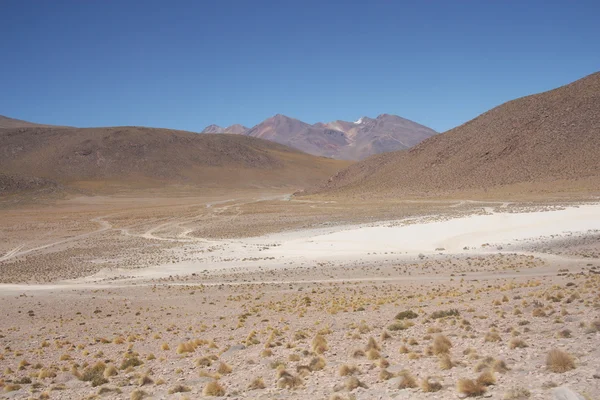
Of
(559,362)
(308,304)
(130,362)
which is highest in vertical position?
(559,362)

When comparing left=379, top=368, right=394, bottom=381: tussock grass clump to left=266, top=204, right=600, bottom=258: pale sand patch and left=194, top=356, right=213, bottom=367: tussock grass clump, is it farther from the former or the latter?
left=266, top=204, right=600, bottom=258: pale sand patch

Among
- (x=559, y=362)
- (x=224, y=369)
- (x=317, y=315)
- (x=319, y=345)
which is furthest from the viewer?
(x=317, y=315)

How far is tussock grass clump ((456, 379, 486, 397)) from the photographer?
22.7 feet

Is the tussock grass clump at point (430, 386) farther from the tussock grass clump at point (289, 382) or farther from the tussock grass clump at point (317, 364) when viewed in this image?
the tussock grass clump at point (317, 364)

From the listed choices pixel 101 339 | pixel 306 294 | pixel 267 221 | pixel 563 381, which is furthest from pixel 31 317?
pixel 267 221

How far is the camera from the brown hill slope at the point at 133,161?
15625 cm

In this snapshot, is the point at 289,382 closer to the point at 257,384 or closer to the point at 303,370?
the point at 257,384

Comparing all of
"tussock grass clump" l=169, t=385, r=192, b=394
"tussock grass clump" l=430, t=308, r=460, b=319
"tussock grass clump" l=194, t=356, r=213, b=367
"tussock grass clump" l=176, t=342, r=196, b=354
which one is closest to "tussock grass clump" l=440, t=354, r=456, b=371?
"tussock grass clump" l=169, t=385, r=192, b=394

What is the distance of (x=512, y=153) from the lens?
8675 cm

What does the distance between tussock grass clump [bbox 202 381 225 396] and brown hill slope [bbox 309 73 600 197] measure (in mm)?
68995

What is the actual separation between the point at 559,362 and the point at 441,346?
2340 millimetres

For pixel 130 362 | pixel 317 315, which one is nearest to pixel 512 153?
pixel 317 315

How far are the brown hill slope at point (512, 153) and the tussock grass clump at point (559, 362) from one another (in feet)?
221

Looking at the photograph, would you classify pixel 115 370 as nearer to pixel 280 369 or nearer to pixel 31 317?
pixel 280 369
